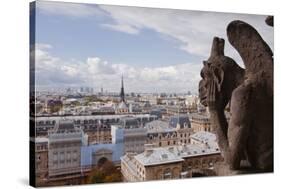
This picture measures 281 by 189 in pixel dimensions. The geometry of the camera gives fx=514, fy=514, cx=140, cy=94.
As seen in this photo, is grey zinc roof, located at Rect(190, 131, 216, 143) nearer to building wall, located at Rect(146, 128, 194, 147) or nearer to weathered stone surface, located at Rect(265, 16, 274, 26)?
building wall, located at Rect(146, 128, 194, 147)

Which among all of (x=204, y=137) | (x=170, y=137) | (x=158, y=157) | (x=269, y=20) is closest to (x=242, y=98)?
(x=204, y=137)

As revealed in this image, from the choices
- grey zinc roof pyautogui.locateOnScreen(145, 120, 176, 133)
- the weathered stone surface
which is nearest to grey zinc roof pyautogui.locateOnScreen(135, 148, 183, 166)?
grey zinc roof pyautogui.locateOnScreen(145, 120, 176, 133)

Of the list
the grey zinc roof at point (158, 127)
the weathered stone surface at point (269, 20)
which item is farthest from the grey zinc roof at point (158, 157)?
the weathered stone surface at point (269, 20)

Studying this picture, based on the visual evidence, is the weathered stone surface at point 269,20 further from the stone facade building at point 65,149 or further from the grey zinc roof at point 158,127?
the stone facade building at point 65,149

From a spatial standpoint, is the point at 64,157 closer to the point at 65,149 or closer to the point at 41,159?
the point at 65,149
